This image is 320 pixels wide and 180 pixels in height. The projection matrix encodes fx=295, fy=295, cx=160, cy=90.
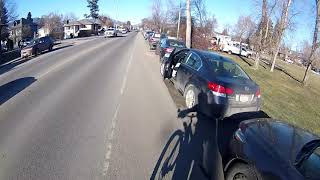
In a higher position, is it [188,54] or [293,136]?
[188,54]

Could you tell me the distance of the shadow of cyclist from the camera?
17.8 feet

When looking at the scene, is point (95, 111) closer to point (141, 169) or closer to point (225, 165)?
point (141, 169)

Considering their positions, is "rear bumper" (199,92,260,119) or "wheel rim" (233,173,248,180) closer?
"wheel rim" (233,173,248,180)

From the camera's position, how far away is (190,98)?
9.04 meters

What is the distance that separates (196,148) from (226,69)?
127 inches

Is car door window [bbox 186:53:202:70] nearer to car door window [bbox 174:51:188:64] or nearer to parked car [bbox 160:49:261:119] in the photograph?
parked car [bbox 160:49:261:119]

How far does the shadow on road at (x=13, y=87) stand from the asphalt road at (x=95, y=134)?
4 cm

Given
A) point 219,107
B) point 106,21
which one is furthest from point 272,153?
point 106,21

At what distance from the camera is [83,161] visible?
5559 millimetres

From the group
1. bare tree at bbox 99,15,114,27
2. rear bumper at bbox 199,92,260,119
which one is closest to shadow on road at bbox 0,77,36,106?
rear bumper at bbox 199,92,260,119

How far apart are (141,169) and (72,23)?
107021mm

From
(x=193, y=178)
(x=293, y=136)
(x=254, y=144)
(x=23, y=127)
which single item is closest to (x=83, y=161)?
(x=193, y=178)

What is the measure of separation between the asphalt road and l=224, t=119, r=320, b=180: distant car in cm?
99

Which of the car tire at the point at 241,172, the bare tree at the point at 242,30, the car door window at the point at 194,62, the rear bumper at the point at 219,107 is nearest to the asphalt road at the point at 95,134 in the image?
the rear bumper at the point at 219,107
